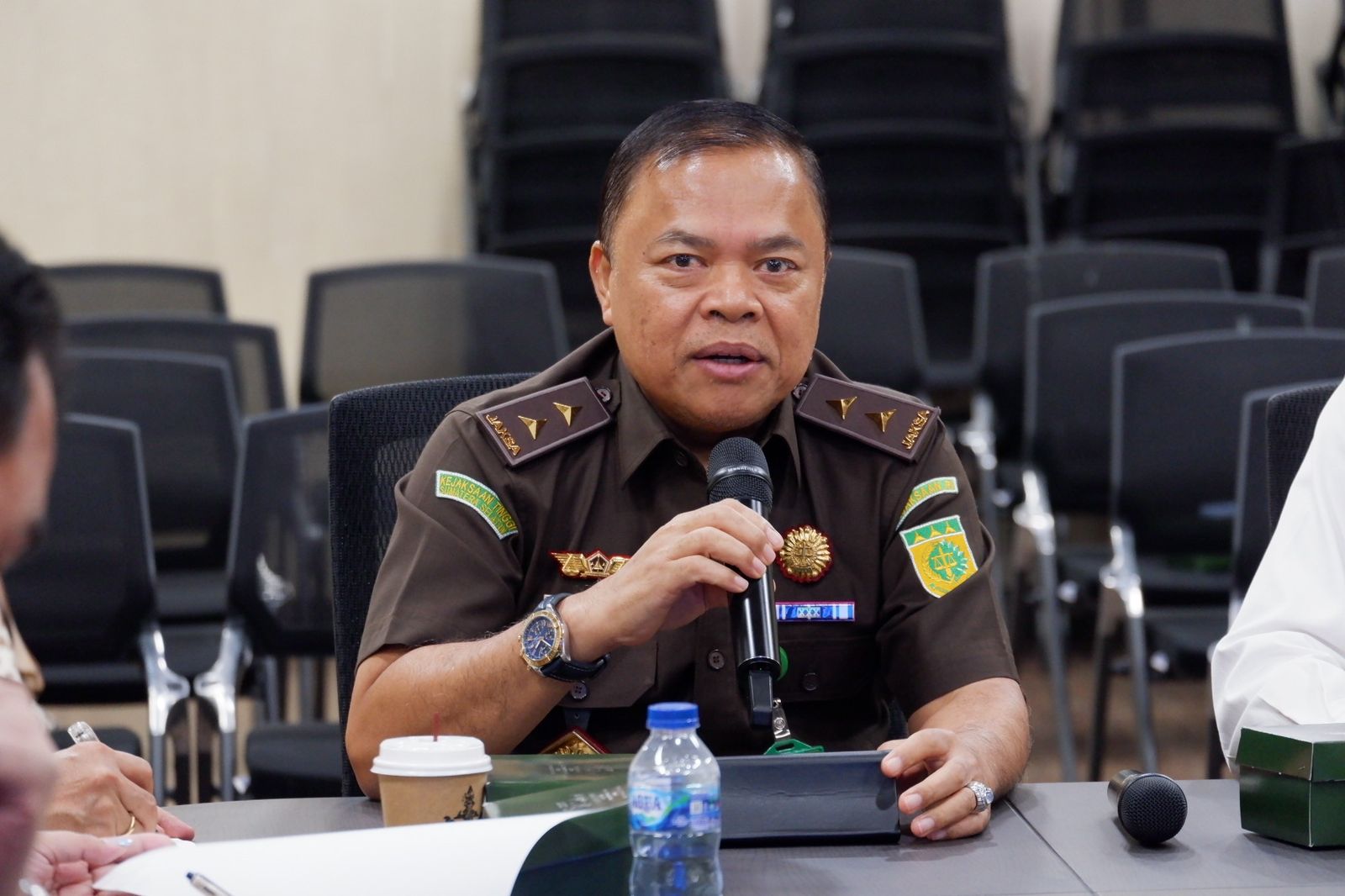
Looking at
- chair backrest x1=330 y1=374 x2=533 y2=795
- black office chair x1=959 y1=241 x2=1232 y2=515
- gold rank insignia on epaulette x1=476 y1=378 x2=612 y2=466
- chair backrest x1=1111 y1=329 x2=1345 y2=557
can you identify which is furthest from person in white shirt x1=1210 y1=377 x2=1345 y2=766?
black office chair x1=959 y1=241 x2=1232 y2=515

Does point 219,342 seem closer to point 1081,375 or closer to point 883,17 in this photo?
point 1081,375

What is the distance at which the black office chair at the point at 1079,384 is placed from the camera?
3836mm

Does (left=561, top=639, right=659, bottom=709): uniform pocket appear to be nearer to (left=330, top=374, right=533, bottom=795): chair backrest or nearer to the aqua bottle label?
(left=330, top=374, right=533, bottom=795): chair backrest

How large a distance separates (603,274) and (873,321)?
2237 millimetres

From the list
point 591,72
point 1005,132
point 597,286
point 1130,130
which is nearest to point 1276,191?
point 1130,130

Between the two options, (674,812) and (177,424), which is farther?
(177,424)

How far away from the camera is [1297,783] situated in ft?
4.64

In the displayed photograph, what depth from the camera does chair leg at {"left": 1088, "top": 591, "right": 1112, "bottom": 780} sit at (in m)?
3.47

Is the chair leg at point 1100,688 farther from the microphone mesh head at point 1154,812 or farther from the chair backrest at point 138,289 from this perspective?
the chair backrest at point 138,289

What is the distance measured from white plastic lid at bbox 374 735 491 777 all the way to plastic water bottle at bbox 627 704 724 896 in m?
0.13

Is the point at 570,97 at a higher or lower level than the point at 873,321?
higher

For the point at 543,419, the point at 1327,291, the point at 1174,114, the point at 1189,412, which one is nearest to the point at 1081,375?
the point at 1189,412

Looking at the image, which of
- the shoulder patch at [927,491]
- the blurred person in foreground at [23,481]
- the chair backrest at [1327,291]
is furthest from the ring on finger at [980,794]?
the chair backrest at [1327,291]

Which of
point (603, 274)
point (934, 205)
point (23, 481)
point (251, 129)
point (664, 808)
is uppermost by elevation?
point (23, 481)
